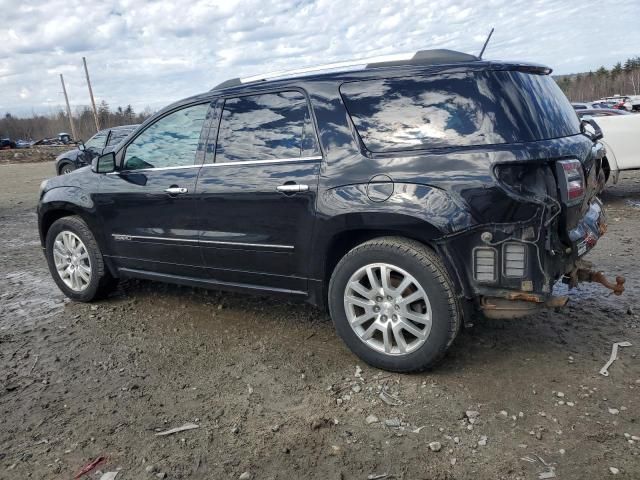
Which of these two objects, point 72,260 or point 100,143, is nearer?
point 72,260

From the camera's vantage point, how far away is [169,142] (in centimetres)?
434

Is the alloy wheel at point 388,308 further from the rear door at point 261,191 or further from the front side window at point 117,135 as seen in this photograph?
the front side window at point 117,135

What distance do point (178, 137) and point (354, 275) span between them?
1903mm

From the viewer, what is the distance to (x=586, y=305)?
4.38 m

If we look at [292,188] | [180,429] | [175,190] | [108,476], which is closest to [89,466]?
[108,476]

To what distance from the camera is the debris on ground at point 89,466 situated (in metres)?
2.62

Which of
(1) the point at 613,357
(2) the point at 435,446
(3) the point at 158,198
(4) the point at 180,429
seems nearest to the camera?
(2) the point at 435,446

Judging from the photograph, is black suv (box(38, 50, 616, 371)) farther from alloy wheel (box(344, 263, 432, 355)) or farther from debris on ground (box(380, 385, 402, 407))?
debris on ground (box(380, 385, 402, 407))

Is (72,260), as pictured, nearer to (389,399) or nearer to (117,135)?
(389,399)

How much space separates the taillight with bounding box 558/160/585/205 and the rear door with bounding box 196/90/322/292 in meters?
1.44

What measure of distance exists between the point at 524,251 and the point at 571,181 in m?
0.50

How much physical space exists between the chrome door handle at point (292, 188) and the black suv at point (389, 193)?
1 centimetres

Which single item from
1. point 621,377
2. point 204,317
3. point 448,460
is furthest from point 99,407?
point 621,377

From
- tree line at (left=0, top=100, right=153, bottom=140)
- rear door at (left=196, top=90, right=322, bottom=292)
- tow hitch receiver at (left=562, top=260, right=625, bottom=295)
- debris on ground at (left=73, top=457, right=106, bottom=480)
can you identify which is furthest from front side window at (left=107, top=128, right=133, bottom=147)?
tree line at (left=0, top=100, right=153, bottom=140)
